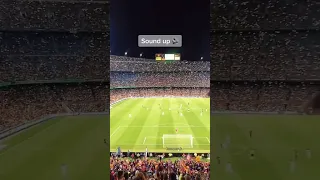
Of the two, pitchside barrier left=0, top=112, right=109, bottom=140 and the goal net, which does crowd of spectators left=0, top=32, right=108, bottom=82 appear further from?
the goal net

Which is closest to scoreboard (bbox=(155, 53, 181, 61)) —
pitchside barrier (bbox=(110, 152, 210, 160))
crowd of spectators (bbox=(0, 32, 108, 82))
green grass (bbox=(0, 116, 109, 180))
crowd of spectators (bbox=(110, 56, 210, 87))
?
crowd of spectators (bbox=(110, 56, 210, 87))

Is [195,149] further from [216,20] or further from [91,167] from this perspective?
[216,20]

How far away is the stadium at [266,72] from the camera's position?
1274 cm

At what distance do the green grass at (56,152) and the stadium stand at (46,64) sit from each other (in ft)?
5.90

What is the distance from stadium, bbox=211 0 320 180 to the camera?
41.8ft

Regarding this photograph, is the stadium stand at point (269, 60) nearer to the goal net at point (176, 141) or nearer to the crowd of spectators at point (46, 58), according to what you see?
the crowd of spectators at point (46, 58)

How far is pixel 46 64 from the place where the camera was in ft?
52.5

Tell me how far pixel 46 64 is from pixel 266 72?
12217mm

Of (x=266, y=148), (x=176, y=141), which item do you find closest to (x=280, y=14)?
(x=266, y=148)

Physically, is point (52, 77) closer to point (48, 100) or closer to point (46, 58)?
point (46, 58)

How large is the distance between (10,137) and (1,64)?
5747 millimetres

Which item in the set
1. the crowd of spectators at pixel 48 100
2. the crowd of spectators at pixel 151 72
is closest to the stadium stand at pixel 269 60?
the crowd of spectators at pixel 151 72

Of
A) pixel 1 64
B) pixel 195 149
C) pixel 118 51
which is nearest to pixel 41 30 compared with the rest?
pixel 1 64

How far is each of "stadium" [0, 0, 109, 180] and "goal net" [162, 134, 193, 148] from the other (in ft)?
11.1
